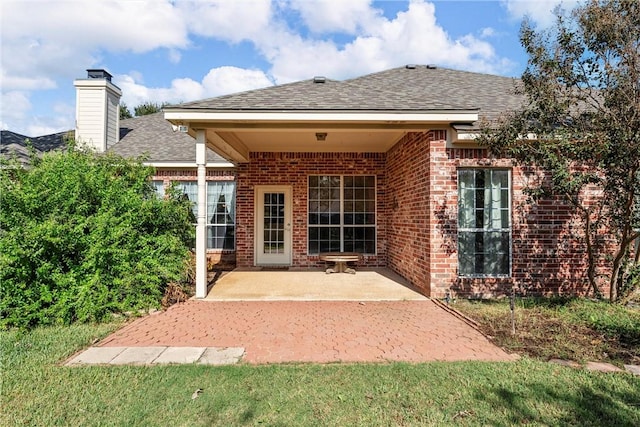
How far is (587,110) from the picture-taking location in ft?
15.9

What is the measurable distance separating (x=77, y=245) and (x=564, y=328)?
6992mm

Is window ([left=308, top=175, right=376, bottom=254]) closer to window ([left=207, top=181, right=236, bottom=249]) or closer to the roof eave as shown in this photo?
window ([left=207, top=181, right=236, bottom=249])

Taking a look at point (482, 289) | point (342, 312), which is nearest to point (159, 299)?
point (342, 312)

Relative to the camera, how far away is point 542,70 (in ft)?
15.9

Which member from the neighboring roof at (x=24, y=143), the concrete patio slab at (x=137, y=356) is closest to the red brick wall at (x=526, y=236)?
the concrete patio slab at (x=137, y=356)

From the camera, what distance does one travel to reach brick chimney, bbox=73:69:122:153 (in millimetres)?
11203

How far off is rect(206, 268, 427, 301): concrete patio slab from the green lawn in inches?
115

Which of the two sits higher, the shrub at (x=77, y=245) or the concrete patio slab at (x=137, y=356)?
the shrub at (x=77, y=245)

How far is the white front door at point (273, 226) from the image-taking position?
9.89 meters

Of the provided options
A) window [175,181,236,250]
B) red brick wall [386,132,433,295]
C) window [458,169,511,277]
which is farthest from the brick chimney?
window [458,169,511,277]

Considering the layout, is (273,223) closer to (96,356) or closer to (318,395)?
(96,356)

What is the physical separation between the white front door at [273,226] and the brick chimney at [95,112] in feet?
19.7

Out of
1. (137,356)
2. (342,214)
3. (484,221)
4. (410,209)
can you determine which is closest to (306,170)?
(342,214)

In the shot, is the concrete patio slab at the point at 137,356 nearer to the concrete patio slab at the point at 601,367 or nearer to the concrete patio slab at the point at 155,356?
the concrete patio slab at the point at 155,356
